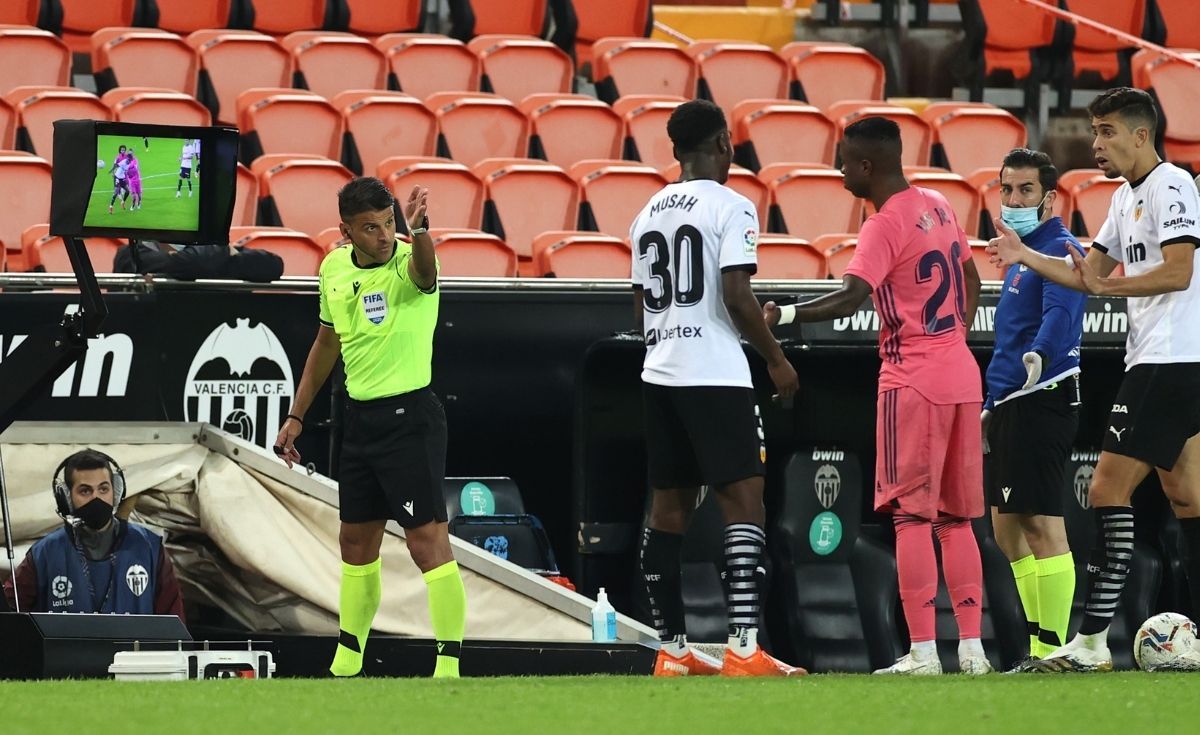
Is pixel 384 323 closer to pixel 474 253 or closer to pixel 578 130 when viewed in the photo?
pixel 474 253

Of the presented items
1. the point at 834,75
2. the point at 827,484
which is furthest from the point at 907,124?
the point at 827,484

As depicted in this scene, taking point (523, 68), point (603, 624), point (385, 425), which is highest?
point (523, 68)

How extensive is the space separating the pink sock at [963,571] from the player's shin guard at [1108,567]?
1.28ft

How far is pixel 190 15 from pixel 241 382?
17.7ft

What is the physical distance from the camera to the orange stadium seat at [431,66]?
12.1 metres

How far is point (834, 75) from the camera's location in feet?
42.2

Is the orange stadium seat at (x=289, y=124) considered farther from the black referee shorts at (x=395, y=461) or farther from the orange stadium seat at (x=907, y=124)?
the black referee shorts at (x=395, y=461)

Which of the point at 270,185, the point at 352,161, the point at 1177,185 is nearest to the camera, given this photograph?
the point at 1177,185

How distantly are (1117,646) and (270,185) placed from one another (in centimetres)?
493

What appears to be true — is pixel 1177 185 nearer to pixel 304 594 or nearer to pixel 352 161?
pixel 304 594

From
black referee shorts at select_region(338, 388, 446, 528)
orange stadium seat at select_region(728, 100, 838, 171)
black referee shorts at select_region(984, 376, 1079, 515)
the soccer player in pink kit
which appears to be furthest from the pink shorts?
orange stadium seat at select_region(728, 100, 838, 171)

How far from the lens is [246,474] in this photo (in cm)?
755

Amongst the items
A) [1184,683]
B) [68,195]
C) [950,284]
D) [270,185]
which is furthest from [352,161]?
[1184,683]

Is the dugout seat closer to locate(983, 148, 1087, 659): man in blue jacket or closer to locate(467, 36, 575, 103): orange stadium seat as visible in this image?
locate(983, 148, 1087, 659): man in blue jacket
